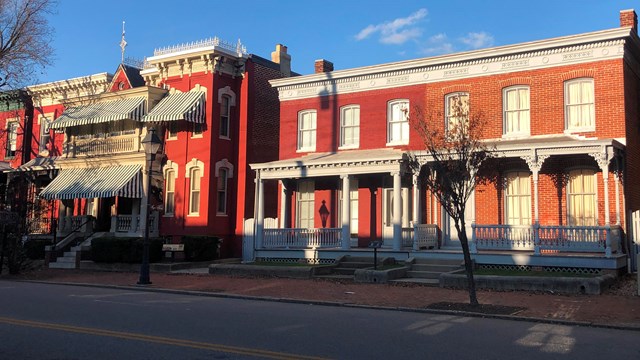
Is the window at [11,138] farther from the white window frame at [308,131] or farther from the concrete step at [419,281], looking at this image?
the concrete step at [419,281]

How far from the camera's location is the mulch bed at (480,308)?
1198 cm

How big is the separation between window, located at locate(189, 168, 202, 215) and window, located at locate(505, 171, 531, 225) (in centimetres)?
1412

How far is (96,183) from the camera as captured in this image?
2812 centimetres

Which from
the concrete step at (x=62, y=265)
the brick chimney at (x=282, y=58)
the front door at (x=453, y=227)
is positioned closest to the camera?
the front door at (x=453, y=227)

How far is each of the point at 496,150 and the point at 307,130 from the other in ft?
31.7

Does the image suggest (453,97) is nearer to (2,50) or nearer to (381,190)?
(381,190)

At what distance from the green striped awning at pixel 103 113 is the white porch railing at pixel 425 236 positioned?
14.5 m

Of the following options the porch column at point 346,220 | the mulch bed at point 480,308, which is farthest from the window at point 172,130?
the mulch bed at point 480,308

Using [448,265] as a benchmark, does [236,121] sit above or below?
above

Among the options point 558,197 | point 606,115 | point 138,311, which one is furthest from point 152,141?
point 606,115

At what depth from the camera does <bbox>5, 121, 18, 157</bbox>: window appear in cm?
3512

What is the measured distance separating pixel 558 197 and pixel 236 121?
15.4 meters

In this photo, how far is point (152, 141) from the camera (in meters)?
18.5

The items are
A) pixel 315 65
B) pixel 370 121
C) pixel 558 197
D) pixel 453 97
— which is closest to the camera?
pixel 558 197
